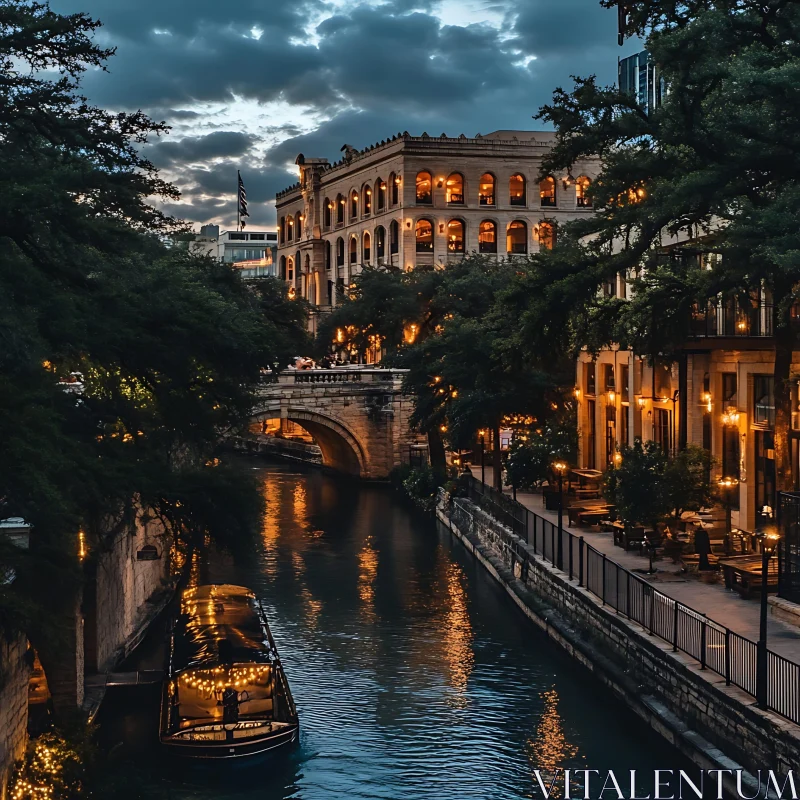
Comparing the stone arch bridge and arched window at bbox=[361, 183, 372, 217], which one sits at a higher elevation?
arched window at bbox=[361, 183, 372, 217]

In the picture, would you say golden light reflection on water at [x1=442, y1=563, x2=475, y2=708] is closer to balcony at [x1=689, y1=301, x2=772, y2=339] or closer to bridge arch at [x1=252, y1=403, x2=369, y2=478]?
balcony at [x1=689, y1=301, x2=772, y2=339]

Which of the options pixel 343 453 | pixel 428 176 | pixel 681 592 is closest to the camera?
pixel 681 592

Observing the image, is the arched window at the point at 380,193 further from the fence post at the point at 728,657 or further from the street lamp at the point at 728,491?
the fence post at the point at 728,657

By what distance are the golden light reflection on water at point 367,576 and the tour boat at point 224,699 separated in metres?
10.3

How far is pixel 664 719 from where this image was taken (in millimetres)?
21953

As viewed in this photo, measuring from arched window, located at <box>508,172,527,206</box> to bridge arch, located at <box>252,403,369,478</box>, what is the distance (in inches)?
1339

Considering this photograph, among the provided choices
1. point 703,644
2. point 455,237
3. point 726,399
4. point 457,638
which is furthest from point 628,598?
point 455,237

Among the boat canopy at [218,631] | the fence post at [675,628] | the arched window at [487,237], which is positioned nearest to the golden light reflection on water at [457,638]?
the boat canopy at [218,631]

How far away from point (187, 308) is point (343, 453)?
45469mm

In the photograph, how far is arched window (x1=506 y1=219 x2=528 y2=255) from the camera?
97438mm

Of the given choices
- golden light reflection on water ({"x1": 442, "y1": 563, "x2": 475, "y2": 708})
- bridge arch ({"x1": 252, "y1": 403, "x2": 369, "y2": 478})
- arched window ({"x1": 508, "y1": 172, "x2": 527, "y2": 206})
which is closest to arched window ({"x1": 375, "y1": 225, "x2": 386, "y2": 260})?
arched window ({"x1": 508, "y1": 172, "x2": 527, "y2": 206})

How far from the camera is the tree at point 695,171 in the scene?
23031 millimetres

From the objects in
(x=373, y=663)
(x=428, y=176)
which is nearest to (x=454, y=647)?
(x=373, y=663)

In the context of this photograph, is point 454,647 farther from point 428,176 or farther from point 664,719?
point 428,176
